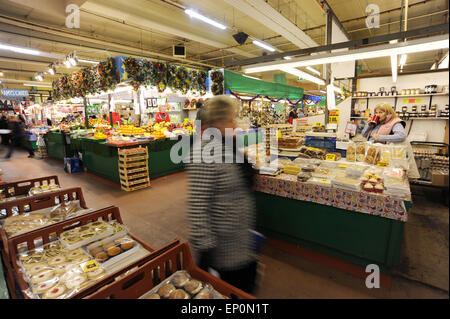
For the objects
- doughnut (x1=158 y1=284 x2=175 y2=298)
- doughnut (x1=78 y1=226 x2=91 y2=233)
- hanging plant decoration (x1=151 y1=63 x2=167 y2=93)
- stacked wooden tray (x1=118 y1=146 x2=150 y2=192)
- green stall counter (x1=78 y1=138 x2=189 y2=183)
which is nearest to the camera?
doughnut (x1=158 y1=284 x2=175 y2=298)

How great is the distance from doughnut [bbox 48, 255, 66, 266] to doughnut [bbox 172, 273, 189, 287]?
3.06 feet

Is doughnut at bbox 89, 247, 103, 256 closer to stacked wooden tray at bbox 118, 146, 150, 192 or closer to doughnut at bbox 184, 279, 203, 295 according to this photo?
doughnut at bbox 184, 279, 203, 295

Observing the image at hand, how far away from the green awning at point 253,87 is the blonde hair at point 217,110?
21.6ft

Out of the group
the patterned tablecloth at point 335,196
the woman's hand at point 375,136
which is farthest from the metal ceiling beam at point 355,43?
the patterned tablecloth at point 335,196

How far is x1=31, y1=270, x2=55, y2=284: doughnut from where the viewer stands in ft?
5.04

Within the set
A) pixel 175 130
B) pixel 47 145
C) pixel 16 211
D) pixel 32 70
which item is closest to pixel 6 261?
pixel 16 211

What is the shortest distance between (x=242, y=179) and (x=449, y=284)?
1.20 metres

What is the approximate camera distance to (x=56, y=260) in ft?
5.75

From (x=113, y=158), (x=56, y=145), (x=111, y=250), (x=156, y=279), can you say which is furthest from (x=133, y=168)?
(x=56, y=145)

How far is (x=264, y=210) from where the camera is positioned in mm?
3172

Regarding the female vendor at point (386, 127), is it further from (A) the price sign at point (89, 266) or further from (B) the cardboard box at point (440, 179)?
(A) the price sign at point (89, 266)

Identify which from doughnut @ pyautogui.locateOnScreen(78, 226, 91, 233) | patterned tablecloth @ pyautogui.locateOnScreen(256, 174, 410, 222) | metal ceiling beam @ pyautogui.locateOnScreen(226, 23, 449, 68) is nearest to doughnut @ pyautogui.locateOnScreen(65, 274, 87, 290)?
doughnut @ pyautogui.locateOnScreen(78, 226, 91, 233)

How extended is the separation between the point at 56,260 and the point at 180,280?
3.37 ft

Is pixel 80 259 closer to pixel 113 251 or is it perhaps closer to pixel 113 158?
pixel 113 251
